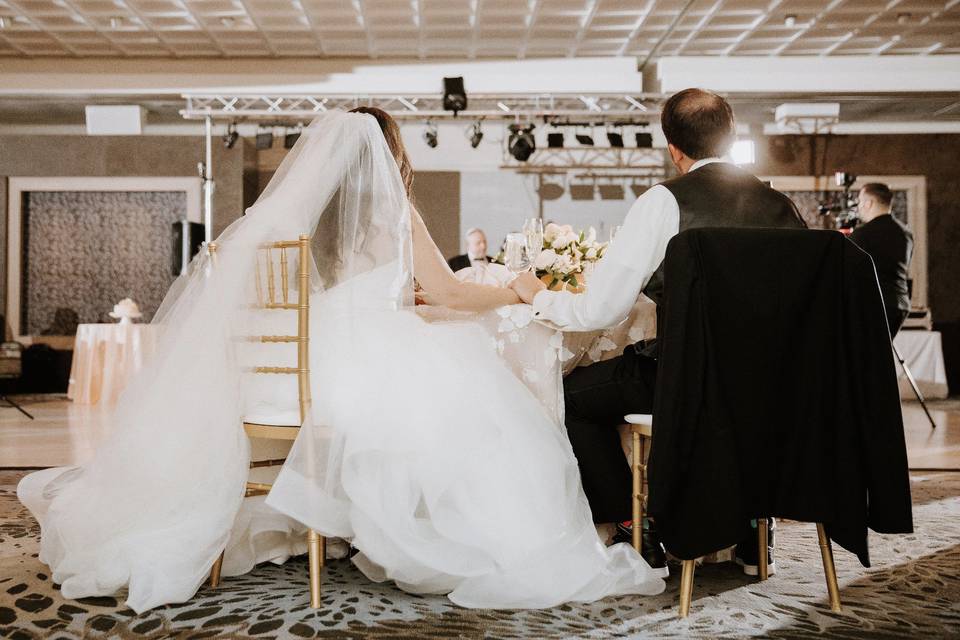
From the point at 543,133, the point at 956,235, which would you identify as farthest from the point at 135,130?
the point at 956,235

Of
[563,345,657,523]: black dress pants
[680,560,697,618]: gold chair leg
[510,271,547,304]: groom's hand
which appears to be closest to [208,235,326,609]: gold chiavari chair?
[510,271,547,304]: groom's hand

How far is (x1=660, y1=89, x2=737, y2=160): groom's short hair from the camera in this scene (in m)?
2.34

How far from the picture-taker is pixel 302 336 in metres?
2.20

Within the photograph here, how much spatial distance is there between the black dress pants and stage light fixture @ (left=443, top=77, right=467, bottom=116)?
20.4 ft

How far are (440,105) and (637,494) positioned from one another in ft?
25.4

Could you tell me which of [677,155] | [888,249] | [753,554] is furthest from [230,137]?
[753,554]

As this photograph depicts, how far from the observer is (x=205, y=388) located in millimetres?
2262

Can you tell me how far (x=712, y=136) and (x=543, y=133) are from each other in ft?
26.3

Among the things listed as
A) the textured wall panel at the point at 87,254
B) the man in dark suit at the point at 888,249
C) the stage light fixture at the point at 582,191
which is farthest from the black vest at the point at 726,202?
the textured wall panel at the point at 87,254

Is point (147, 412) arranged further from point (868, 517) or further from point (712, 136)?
point (868, 517)

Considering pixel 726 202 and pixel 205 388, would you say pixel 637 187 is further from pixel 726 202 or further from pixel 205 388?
pixel 205 388

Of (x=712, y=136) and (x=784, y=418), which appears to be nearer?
(x=784, y=418)

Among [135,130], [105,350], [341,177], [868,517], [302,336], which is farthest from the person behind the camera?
[135,130]

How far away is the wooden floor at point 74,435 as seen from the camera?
14.6 ft
